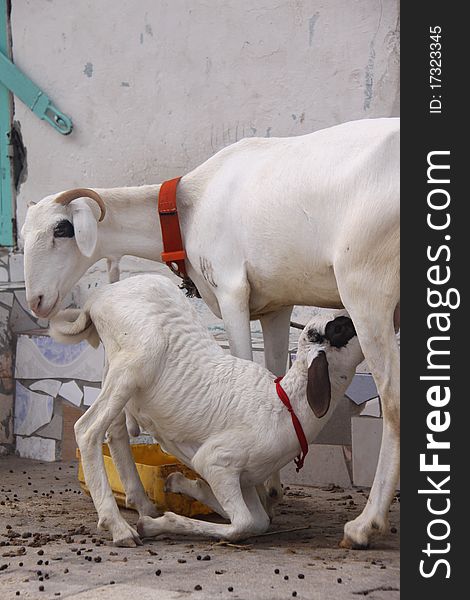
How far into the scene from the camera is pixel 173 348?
153 inches

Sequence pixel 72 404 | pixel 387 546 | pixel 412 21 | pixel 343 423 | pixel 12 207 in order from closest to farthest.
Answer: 1. pixel 412 21
2. pixel 387 546
3. pixel 343 423
4. pixel 72 404
5. pixel 12 207

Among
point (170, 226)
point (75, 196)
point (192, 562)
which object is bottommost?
point (192, 562)

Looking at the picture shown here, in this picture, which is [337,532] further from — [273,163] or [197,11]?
[197,11]

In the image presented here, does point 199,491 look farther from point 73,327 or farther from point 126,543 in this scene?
point 73,327

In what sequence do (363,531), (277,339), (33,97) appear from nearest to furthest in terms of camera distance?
(363,531) < (277,339) < (33,97)

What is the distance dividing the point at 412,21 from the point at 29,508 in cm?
288

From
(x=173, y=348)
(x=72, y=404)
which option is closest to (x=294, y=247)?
(x=173, y=348)

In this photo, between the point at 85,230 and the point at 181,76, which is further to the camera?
the point at 181,76

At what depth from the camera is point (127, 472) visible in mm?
4082

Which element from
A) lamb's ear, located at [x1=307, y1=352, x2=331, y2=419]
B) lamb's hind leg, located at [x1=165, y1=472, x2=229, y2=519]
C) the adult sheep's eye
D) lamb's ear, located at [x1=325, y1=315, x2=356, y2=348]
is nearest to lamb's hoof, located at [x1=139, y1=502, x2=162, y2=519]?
lamb's hind leg, located at [x1=165, y1=472, x2=229, y2=519]

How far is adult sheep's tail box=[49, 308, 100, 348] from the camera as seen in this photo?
4086mm

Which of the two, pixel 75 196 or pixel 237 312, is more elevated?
pixel 75 196

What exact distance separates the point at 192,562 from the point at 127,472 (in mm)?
714

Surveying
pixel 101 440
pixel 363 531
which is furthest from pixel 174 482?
pixel 363 531
